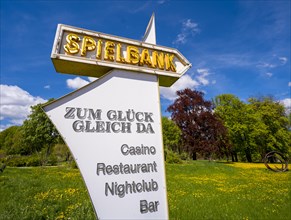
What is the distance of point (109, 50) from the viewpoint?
284cm

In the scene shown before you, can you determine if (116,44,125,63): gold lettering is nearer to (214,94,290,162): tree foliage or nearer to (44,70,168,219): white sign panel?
(44,70,168,219): white sign panel

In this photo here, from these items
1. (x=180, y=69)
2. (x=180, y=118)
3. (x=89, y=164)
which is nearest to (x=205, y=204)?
(x=180, y=69)

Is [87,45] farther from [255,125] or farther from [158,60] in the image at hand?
[255,125]

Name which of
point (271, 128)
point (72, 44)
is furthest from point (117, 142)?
point (271, 128)

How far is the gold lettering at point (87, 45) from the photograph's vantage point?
2.66 metres

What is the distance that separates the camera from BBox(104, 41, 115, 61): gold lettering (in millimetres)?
2793

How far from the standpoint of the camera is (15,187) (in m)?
8.86

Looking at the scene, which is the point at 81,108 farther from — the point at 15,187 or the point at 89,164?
the point at 15,187

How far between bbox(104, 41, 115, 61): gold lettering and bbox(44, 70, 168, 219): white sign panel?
213 mm

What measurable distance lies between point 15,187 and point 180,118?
28.4m

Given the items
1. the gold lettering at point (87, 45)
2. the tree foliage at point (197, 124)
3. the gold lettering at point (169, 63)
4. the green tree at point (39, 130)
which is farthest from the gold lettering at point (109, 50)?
the green tree at point (39, 130)

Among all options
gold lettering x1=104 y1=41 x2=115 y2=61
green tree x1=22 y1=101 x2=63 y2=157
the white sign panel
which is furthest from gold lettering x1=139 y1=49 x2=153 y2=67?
green tree x1=22 y1=101 x2=63 y2=157

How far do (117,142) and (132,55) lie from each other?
1296mm

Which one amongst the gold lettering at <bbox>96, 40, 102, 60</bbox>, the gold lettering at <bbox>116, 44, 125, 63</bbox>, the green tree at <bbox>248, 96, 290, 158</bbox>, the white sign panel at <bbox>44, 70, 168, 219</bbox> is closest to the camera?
the white sign panel at <bbox>44, 70, 168, 219</bbox>
